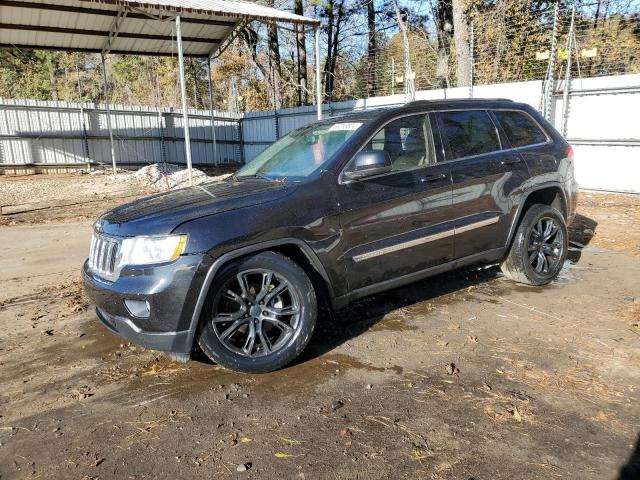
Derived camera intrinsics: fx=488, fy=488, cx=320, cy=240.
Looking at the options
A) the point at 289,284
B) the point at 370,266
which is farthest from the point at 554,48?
the point at 289,284

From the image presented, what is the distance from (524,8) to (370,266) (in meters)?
15.3

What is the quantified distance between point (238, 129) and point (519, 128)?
19.2m

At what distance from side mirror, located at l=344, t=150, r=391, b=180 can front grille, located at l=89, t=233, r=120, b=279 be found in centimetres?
173

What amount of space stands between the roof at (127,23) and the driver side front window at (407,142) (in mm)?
8336

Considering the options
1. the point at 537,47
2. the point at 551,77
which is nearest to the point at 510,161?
the point at 551,77

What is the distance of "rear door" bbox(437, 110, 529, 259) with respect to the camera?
4316mm

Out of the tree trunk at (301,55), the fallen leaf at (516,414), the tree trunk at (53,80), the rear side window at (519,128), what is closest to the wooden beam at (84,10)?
the rear side window at (519,128)

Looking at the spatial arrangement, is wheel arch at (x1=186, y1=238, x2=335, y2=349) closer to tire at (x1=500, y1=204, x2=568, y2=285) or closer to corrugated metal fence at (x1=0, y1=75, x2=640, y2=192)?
tire at (x1=500, y1=204, x2=568, y2=285)

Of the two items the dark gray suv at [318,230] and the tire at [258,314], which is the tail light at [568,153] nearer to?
the dark gray suv at [318,230]

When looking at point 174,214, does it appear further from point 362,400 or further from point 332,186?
point 362,400

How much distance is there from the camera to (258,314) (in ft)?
11.0

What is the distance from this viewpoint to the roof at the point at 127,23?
1116cm

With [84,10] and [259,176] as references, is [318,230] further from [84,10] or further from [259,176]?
[84,10]

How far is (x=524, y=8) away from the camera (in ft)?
51.1
